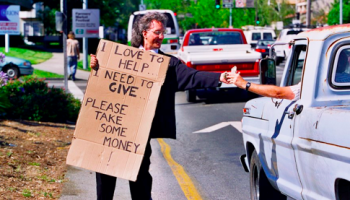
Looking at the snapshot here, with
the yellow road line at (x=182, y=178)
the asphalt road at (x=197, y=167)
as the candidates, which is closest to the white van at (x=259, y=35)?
the asphalt road at (x=197, y=167)

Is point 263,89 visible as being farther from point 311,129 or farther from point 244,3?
point 244,3

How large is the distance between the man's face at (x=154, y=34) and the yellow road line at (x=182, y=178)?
2.61 meters

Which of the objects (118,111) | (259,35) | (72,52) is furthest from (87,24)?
(118,111)

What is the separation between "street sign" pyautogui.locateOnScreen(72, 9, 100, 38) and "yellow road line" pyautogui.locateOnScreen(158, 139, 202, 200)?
1793 cm

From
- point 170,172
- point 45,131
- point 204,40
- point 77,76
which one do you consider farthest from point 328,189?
point 77,76

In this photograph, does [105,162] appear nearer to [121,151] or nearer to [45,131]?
[121,151]

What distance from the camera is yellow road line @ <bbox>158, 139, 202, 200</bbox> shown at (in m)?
7.08

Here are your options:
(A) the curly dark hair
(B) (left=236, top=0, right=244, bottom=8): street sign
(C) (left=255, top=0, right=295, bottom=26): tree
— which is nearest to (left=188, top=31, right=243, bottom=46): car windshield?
(A) the curly dark hair

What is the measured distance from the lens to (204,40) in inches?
756

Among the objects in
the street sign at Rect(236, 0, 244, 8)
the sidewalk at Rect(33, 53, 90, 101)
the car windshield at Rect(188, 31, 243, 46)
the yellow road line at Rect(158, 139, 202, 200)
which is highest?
the street sign at Rect(236, 0, 244, 8)

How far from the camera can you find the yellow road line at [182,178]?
23.2ft

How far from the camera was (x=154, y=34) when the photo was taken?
482 centimetres

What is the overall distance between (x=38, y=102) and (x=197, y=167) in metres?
4.49

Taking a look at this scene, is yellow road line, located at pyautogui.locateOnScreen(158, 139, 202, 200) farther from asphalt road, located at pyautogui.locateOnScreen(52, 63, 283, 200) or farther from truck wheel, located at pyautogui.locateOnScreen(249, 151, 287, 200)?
truck wheel, located at pyautogui.locateOnScreen(249, 151, 287, 200)
